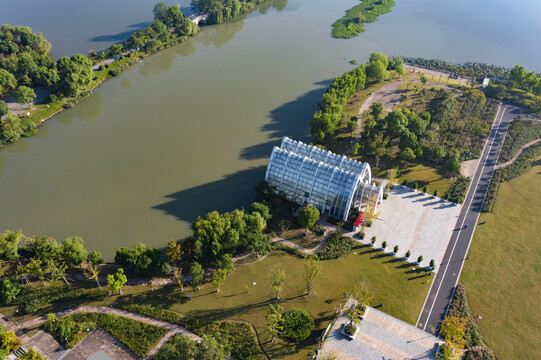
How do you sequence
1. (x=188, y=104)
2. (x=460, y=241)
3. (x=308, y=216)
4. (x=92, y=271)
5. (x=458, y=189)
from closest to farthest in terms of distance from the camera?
(x=92, y=271), (x=308, y=216), (x=460, y=241), (x=458, y=189), (x=188, y=104)

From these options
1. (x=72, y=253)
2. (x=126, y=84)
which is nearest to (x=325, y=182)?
(x=72, y=253)

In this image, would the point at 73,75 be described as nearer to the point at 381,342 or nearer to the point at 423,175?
the point at 423,175

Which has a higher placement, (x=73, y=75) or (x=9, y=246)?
(x=73, y=75)

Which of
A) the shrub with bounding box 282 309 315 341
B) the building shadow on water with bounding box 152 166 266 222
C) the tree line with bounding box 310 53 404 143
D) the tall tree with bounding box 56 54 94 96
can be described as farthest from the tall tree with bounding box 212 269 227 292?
the tall tree with bounding box 56 54 94 96

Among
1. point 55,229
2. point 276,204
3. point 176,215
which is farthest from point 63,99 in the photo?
point 276,204

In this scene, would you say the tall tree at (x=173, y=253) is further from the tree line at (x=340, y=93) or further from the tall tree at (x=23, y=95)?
the tall tree at (x=23, y=95)

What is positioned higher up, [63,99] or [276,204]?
[63,99]

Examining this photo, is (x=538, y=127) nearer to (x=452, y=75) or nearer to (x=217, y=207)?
(x=452, y=75)
